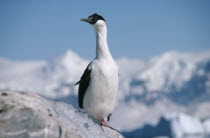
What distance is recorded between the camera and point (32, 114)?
8.88 m

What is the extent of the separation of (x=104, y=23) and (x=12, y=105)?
5.98 metres

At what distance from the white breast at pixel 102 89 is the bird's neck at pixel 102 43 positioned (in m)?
0.19

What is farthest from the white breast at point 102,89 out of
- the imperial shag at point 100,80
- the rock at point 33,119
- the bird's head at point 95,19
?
the rock at point 33,119

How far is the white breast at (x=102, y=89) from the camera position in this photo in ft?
44.8

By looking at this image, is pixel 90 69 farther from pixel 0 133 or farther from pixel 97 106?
pixel 0 133

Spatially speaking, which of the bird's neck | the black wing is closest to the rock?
the bird's neck

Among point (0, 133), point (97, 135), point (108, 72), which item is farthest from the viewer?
point (108, 72)

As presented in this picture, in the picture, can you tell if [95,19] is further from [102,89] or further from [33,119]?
[33,119]

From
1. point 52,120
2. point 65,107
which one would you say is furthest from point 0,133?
point 65,107

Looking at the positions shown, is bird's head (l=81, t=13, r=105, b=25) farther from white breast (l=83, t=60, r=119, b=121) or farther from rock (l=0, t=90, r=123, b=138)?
rock (l=0, t=90, r=123, b=138)

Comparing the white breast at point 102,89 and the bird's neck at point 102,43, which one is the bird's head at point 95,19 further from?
the white breast at point 102,89

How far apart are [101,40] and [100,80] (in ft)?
4.23

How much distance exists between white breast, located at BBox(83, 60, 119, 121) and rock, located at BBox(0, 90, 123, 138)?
370 centimetres

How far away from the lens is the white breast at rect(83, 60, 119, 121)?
13656 millimetres
